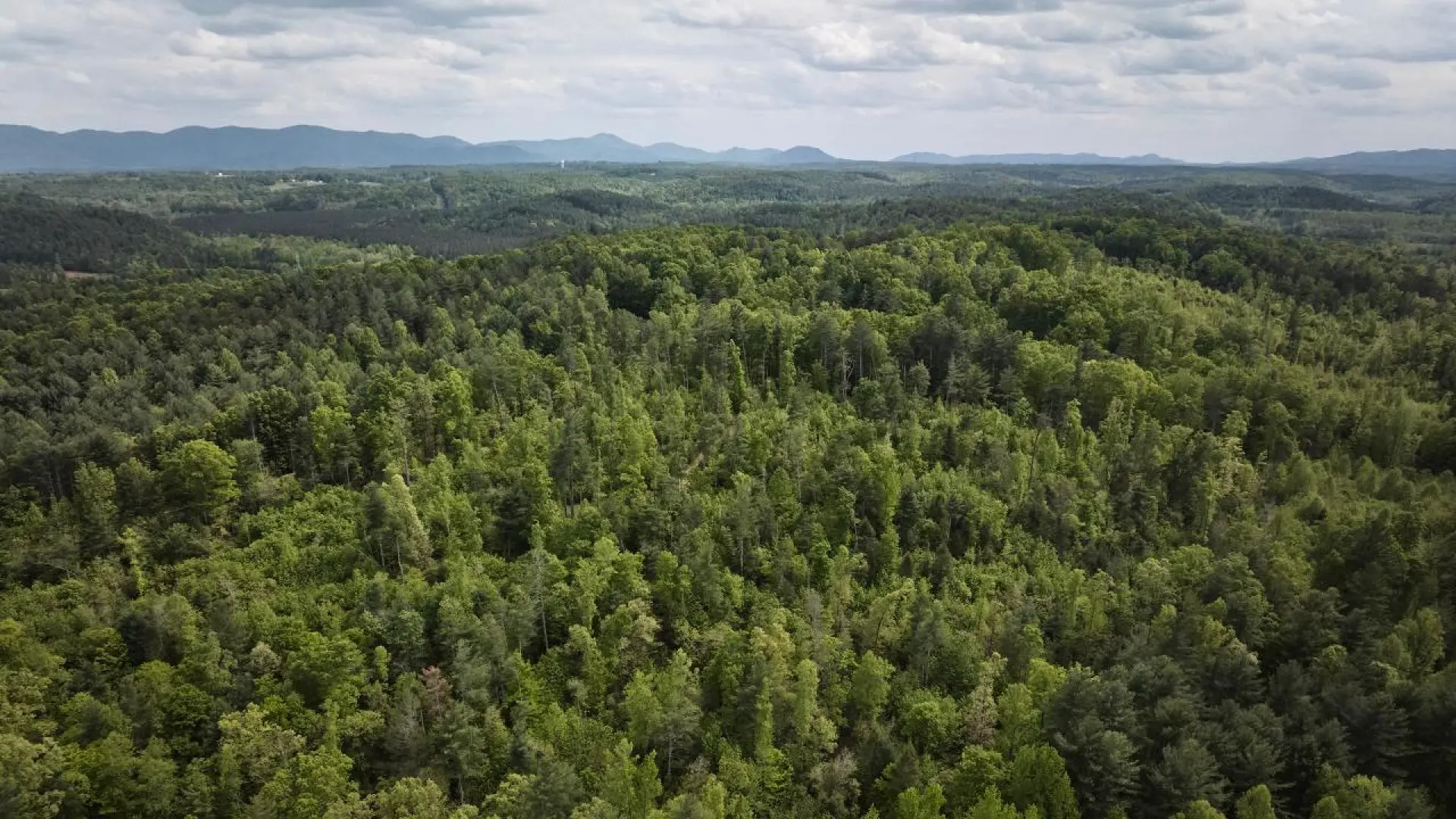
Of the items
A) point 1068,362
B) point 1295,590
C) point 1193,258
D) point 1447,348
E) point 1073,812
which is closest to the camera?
point 1073,812

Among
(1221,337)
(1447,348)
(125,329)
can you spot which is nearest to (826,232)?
(1221,337)

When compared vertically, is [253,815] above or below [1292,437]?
below

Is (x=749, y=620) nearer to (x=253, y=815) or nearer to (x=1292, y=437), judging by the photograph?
(x=253, y=815)

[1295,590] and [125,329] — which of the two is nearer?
[1295,590]

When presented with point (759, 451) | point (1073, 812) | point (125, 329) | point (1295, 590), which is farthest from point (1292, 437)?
point (125, 329)

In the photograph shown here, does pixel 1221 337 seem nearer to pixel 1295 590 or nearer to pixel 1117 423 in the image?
pixel 1117 423

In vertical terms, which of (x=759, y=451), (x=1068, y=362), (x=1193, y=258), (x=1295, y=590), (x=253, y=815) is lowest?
(x=253, y=815)

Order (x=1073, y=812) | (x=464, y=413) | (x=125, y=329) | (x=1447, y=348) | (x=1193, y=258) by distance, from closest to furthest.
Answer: (x=1073, y=812) < (x=464, y=413) < (x=1447, y=348) < (x=125, y=329) < (x=1193, y=258)
